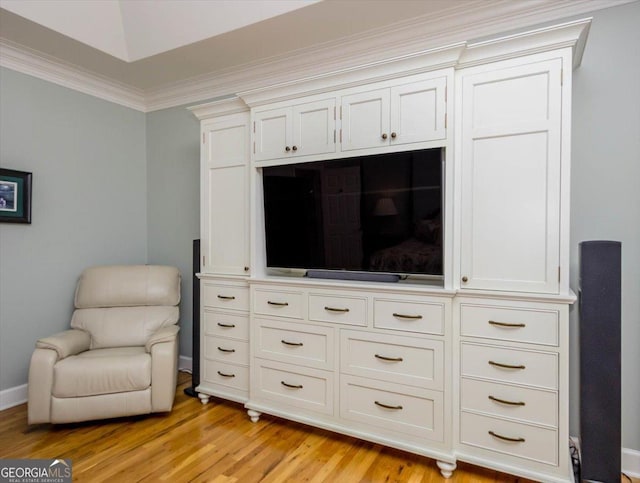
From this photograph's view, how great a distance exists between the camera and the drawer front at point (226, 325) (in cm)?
276

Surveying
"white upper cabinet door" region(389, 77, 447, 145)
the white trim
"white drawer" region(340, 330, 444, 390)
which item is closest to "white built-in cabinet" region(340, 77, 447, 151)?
"white upper cabinet door" region(389, 77, 447, 145)

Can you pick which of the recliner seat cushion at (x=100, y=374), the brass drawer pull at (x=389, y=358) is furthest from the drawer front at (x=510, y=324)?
the recliner seat cushion at (x=100, y=374)

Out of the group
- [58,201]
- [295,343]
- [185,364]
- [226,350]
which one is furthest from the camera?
[185,364]

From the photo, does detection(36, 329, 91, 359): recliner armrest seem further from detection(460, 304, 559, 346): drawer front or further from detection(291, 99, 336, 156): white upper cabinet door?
detection(460, 304, 559, 346): drawer front

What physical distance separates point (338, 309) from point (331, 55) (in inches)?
75.3

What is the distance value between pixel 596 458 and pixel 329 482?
1.31m

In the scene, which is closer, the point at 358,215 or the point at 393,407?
the point at 393,407

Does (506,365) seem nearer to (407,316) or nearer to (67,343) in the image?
(407,316)

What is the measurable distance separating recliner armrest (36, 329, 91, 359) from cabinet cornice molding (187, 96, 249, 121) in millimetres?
1875

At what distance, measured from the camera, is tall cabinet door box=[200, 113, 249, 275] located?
109 inches

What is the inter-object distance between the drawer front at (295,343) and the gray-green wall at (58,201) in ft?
6.08

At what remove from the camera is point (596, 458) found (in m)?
1.81

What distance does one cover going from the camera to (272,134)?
2604mm

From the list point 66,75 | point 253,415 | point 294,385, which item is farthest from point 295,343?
point 66,75
